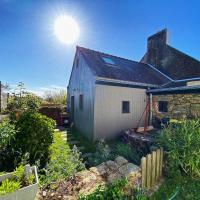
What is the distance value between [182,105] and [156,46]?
25.3 feet

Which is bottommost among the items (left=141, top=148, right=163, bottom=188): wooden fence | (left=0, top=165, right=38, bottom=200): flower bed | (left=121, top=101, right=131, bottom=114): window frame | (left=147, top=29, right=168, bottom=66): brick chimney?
(left=141, top=148, right=163, bottom=188): wooden fence

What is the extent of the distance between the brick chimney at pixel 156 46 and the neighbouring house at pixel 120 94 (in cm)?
150

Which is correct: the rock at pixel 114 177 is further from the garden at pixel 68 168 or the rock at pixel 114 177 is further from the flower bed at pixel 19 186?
the flower bed at pixel 19 186

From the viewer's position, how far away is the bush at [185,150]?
12.1 ft

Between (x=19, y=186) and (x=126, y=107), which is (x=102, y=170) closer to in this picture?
(x=19, y=186)

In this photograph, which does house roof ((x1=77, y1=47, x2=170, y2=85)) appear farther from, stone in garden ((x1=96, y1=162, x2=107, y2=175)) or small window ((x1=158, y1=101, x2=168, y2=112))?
stone in garden ((x1=96, y1=162, x2=107, y2=175))

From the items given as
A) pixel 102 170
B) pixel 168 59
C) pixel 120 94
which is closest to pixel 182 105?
pixel 120 94

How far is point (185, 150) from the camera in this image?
12.3 ft

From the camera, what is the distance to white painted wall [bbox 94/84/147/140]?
8.42m

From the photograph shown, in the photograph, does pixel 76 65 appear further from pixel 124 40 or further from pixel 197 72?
pixel 197 72

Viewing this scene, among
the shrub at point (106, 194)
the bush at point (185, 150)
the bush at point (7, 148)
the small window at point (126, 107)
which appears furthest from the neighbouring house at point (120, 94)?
the shrub at point (106, 194)

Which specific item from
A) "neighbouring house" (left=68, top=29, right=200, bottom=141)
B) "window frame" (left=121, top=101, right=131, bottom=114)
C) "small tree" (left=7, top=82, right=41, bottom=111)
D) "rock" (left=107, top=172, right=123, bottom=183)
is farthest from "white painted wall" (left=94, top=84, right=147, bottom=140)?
Result: "small tree" (left=7, top=82, right=41, bottom=111)

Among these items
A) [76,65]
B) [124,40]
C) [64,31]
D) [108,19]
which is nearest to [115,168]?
[64,31]

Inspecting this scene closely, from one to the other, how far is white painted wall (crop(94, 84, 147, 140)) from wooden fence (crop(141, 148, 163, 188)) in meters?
4.64
